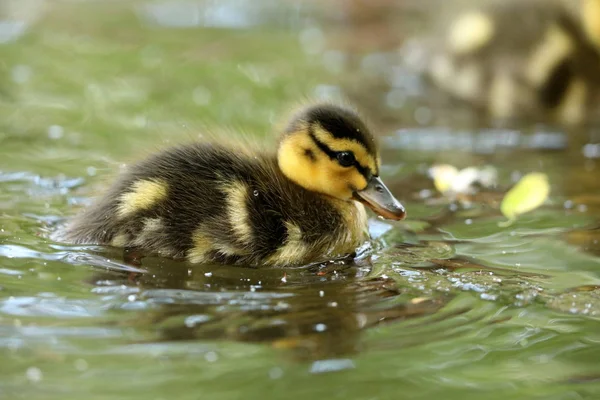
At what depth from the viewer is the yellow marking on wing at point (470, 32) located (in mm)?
4766

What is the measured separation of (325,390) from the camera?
68.7 inches

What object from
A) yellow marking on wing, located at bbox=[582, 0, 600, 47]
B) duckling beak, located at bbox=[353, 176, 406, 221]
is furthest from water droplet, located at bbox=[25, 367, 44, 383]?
yellow marking on wing, located at bbox=[582, 0, 600, 47]

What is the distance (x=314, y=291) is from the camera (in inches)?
88.4

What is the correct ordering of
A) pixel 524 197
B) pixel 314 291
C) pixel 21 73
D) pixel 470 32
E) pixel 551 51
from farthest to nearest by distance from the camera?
pixel 21 73 → pixel 470 32 → pixel 551 51 → pixel 524 197 → pixel 314 291

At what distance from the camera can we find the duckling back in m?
2.41

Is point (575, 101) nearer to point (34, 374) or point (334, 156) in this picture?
point (334, 156)

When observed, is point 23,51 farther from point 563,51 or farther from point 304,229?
point 304,229

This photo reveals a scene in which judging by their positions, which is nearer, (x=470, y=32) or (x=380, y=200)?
(x=380, y=200)

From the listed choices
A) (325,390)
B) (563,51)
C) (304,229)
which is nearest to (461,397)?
(325,390)

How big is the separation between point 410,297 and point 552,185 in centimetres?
134

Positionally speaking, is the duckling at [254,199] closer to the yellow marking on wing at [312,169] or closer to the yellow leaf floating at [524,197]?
the yellow marking on wing at [312,169]

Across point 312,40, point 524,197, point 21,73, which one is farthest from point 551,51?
point 21,73

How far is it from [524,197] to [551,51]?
1695mm

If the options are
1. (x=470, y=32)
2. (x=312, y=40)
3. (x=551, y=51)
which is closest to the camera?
(x=551, y=51)
